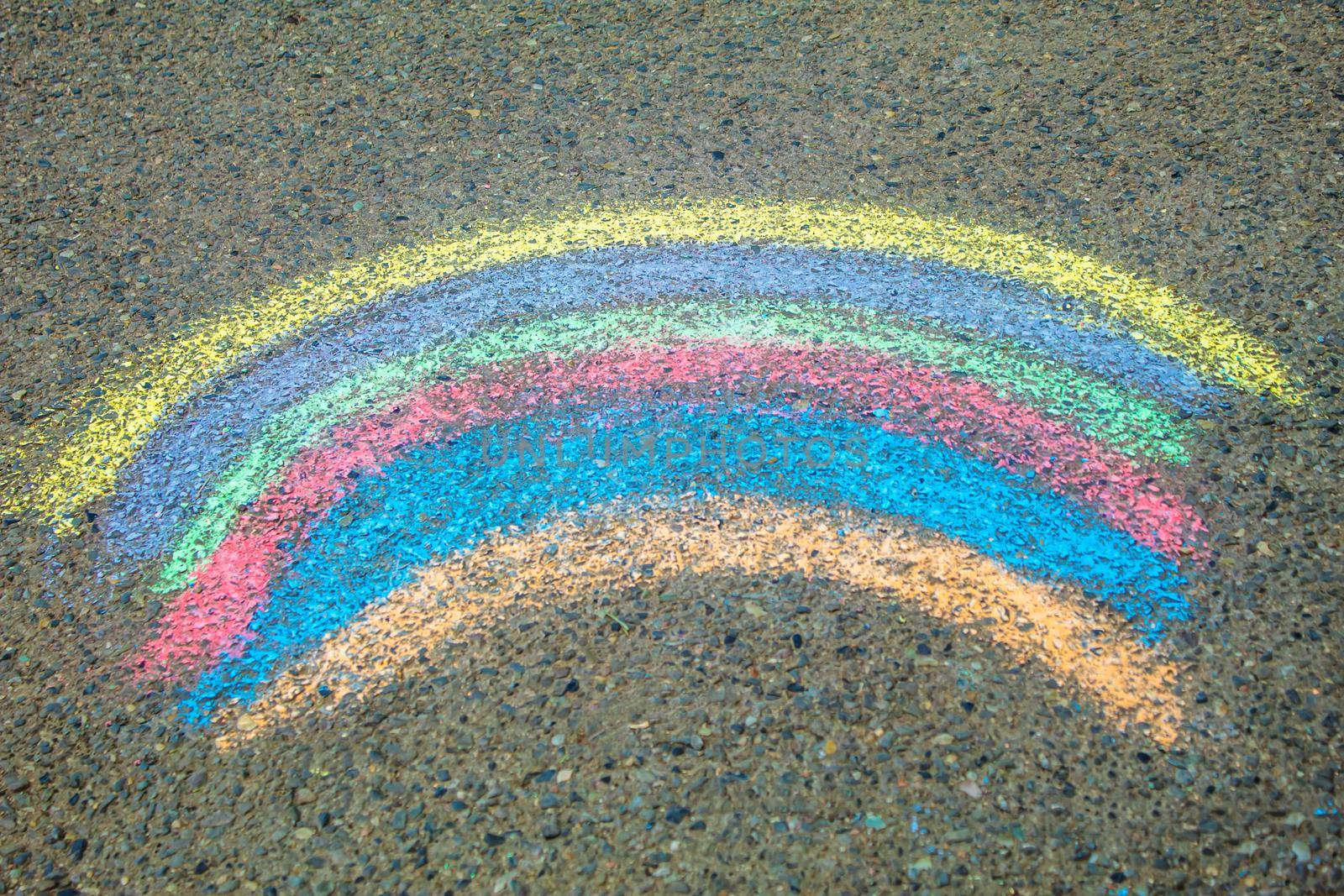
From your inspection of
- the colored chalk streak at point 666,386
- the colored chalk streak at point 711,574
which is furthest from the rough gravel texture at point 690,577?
the colored chalk streak at point 666,386

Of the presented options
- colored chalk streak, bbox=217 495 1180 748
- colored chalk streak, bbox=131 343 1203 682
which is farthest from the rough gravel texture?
colored chalk streak, bbox=131 343 1203 682

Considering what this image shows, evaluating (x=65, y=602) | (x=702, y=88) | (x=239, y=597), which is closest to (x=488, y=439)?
(x=239, y=597)

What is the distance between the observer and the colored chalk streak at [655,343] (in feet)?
7.43

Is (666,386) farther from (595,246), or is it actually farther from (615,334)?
→ (595,246)

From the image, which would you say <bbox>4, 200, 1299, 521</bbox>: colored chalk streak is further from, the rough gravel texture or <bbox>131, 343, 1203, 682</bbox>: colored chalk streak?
<bbox>131, 343, 1203, 682</bbox>: colored chalk streak

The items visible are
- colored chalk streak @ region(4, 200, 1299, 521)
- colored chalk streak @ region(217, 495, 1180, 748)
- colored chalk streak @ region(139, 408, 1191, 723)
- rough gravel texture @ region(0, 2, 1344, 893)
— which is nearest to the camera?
rough gravel texture @ region(0, 2, 1344, 893)

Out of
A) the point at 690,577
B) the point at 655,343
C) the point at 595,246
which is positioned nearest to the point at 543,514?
the point at 690,577

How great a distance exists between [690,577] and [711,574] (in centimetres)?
4

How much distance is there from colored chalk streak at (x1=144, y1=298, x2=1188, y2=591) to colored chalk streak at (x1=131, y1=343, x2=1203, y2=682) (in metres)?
0.05

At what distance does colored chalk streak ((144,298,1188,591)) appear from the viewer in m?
2.26

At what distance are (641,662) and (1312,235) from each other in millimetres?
2254

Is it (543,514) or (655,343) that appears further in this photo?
(655,343)

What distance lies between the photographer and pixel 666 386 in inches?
96.4

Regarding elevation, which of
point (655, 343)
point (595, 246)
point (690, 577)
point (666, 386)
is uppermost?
point (595, 246)
